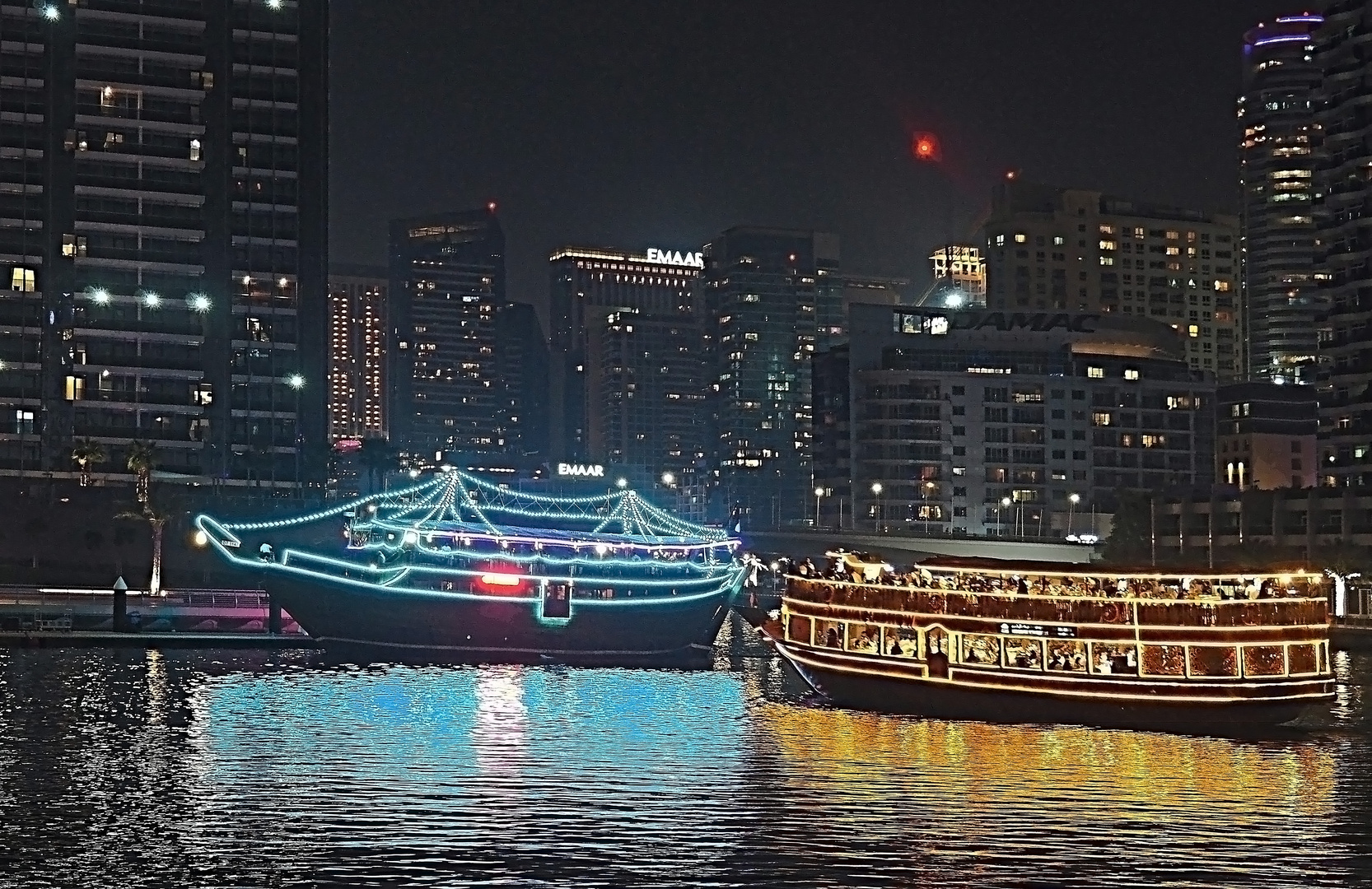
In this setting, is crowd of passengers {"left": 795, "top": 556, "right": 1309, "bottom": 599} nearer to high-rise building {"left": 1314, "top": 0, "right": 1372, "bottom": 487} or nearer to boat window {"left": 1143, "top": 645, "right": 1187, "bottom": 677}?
boat window {"left": 1143, "top": 645, "right": 1187, "bottom": 677}

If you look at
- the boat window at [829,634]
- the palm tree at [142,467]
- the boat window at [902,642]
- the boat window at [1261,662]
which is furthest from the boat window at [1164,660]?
the palm tree at [142,467]

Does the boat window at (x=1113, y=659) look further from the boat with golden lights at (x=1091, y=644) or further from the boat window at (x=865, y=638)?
the boat window at (x=865, y=638)

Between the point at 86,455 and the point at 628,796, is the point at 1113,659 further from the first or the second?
the point at 86,455

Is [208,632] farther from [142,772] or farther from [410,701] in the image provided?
[142,772]

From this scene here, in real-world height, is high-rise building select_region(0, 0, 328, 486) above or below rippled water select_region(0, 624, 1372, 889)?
above

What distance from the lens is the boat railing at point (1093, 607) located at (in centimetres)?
6431

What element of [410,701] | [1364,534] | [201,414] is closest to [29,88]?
[201,414]

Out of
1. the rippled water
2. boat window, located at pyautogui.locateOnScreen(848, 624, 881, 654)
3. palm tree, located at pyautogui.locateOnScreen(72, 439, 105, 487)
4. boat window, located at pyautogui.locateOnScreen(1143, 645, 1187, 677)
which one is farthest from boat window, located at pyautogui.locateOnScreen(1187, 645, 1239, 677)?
palm tree, located at pyautogui.locateOnScreen(72, 439, 105, 487)

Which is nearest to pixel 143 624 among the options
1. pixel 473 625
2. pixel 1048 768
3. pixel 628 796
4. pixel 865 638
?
pixel 473 625

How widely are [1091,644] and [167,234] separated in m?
127

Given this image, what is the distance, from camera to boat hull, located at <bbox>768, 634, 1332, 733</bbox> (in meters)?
64.6

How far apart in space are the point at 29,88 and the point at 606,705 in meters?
119

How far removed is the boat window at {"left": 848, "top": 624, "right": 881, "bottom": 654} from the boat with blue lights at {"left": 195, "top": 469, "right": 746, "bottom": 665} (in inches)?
1123

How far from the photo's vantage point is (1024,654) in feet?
223
